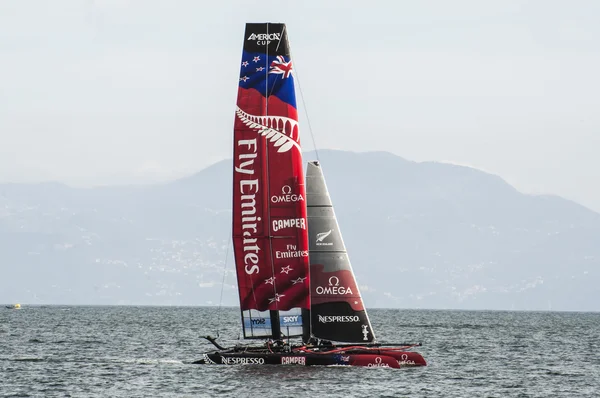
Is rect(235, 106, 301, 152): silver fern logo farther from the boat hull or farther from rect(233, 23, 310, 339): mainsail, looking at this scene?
the boat hull

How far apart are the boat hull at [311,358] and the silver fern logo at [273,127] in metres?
10.0

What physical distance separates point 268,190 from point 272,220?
148 cm

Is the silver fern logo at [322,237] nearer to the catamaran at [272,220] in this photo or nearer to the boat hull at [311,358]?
the catamaran at [272,220]

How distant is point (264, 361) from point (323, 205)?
29.8 ft

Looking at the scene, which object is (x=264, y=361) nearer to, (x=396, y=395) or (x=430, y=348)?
(x=396, y=395)

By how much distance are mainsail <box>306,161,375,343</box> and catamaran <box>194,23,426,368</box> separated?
3.82ft

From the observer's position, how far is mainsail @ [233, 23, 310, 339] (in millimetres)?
55406

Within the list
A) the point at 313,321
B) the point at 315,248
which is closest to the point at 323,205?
the point at 315,248

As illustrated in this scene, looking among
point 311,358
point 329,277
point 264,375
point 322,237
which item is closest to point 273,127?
point 322,237

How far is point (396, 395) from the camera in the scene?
52000 millimetres

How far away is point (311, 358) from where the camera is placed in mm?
55594

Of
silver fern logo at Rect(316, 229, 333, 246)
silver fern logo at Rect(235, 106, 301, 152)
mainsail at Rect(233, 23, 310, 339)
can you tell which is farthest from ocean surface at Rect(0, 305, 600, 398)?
silver fern logo at Rect(235, 106, 301, 152)

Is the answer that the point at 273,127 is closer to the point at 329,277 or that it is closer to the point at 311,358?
the point at 329,277

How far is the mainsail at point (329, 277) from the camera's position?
193ft
